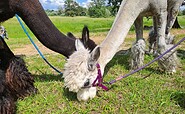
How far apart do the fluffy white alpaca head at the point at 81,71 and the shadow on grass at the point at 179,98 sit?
123 centimetres

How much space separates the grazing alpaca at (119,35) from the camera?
3.01 meters

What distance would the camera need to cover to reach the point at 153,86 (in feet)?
12.5

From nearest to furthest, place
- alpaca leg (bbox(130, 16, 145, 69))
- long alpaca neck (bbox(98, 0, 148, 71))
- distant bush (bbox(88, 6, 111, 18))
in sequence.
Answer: long alpaca neck (bbox(98, 0, 148, 71)) < alpaca leg (bbox(130, 16, 145, 69)) < distant bush (bbox(88, 6, 111, 18))

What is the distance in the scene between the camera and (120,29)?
3.67 meters

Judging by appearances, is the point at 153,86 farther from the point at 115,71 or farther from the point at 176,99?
the point at 115,71

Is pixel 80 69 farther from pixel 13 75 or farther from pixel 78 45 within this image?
A: pixel 13 75

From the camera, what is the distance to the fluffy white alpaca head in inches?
117

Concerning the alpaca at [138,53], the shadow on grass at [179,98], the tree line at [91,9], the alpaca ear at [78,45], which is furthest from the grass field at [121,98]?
the tree line at [91,9]

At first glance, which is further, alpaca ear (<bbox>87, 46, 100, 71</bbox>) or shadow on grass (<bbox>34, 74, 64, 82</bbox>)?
shadow on grass (<bbox>34, 74, 64, 82</bbox>)

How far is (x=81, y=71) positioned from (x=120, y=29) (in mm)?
1092

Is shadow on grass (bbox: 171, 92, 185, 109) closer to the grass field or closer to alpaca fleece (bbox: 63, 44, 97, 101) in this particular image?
the grass field

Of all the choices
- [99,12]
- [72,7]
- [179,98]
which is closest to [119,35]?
[179,98]

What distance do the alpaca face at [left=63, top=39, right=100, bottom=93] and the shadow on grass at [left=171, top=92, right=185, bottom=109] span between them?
4.05 feet

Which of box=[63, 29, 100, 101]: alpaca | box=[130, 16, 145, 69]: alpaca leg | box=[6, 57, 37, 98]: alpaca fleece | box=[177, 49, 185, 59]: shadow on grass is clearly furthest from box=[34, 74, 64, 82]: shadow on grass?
box=[177, 49, 185, 59]: shadow on grass
